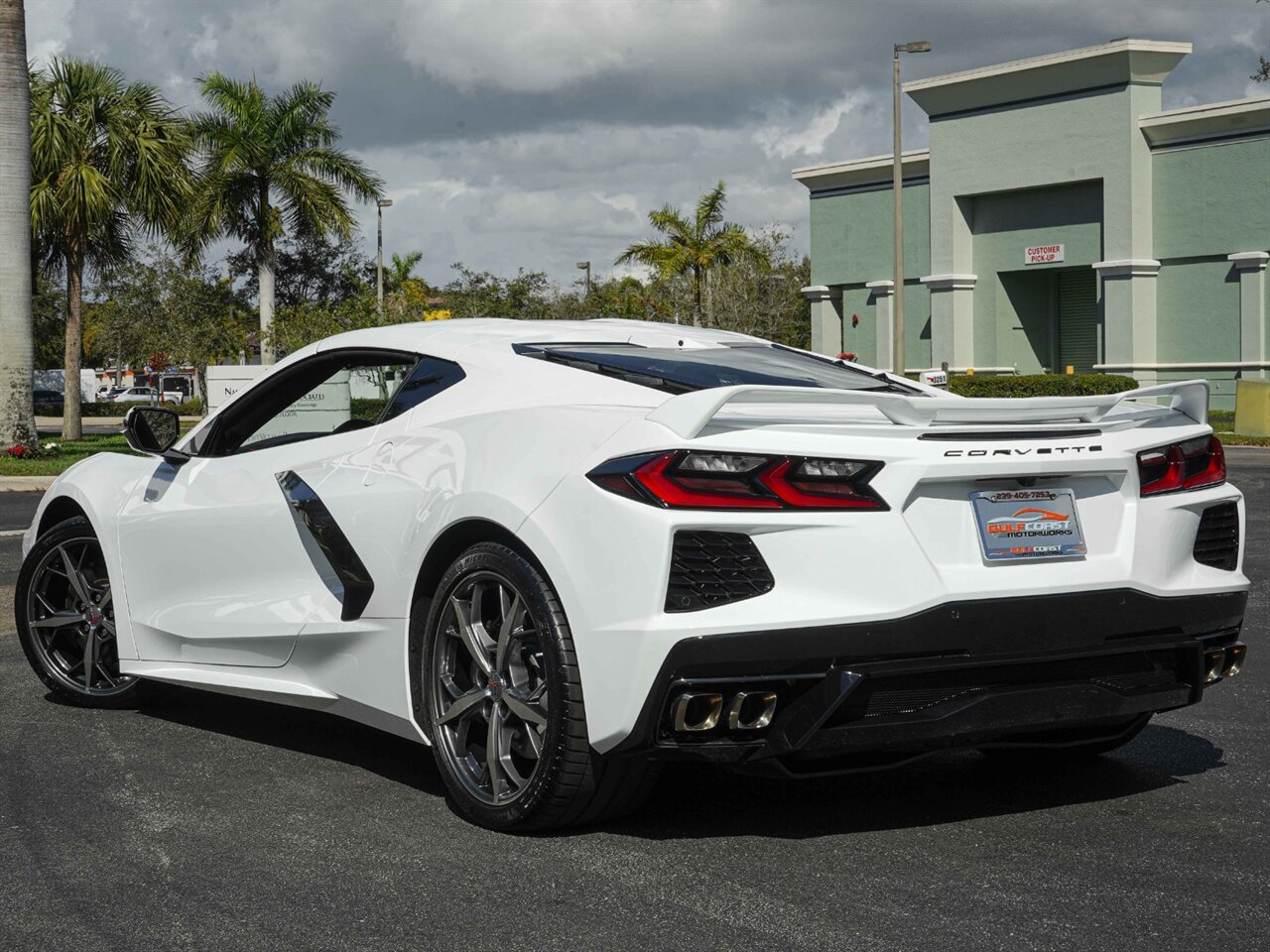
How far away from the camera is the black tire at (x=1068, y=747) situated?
15.6ft

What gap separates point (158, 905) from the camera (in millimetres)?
3877

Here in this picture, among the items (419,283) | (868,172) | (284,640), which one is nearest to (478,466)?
(284,640)

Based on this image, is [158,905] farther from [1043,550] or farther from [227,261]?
[227,261]

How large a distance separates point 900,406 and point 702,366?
100 centimetres

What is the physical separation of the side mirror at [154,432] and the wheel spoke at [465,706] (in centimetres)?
188

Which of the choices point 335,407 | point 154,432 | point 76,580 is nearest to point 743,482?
point 335,407

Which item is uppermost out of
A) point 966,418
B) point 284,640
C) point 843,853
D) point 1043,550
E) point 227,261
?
point 227,261

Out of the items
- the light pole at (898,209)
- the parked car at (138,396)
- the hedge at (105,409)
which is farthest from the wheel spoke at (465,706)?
the parked car at (138,396)

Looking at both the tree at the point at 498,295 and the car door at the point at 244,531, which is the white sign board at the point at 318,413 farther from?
the tree at the point at 498,295

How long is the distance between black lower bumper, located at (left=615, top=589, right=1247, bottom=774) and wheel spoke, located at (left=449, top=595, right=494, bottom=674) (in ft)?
1.96

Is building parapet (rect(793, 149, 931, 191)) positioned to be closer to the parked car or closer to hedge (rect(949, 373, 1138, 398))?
hedge (rect(949, 373, 1138, 398))

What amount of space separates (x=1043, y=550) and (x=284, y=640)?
98.2 inches

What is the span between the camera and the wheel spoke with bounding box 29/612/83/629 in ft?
20.8

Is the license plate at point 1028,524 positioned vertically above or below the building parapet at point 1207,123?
below
